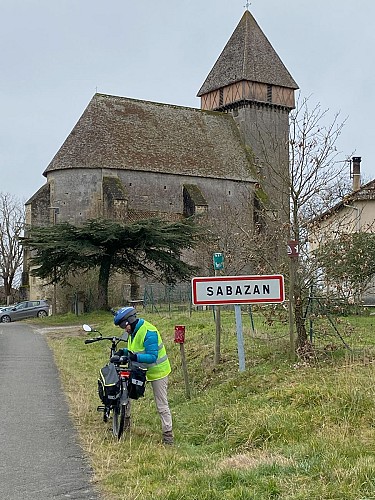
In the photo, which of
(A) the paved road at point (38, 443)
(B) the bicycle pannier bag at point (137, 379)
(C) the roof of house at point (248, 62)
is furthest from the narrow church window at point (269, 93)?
(B) the bicycle pannier bag at point (137, 379)

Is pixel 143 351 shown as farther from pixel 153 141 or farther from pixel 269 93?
pixel 269 93

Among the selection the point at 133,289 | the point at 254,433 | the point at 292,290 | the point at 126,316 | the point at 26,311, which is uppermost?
the point at 133,289

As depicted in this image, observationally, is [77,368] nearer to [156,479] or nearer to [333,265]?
[333,265]

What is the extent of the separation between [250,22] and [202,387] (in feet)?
184

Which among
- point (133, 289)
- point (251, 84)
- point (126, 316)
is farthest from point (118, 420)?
point (251, 84)

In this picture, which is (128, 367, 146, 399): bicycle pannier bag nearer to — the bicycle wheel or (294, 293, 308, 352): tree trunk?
the bicycle wheel

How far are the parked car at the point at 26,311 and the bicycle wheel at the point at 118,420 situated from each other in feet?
127

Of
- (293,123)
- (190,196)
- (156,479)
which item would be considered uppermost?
(190,196)

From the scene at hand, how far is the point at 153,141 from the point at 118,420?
159 feet

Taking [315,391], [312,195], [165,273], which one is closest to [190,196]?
[165,273]

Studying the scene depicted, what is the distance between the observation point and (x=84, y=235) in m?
37.7

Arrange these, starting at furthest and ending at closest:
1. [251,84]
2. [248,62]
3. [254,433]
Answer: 1. [248,62]
2. [251,84]
3. [254,433]

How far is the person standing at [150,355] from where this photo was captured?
29.9 feet

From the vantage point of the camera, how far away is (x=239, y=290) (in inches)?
471
